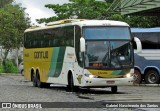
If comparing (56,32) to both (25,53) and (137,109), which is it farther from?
(137,109)

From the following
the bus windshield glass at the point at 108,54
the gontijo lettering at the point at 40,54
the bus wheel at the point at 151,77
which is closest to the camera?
the bus windshield glass at the point at 108,54

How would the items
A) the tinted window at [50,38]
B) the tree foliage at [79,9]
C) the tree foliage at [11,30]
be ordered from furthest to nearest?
the tree foliage at [11,30] < the tree foliage at [79,9] < the tinted window at [50,38]

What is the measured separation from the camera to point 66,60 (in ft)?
84.1

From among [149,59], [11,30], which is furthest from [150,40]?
[11,30]

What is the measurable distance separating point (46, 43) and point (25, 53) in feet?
14.4

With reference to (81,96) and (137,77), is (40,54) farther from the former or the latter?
(81,96)

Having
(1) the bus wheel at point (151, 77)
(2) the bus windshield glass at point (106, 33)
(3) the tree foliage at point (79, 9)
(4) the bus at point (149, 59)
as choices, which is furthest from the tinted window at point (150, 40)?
(3) the tree foliage at point (79, 9)

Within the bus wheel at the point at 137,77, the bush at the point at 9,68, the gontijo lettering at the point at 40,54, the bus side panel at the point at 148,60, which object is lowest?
the bush at the point at 9,68

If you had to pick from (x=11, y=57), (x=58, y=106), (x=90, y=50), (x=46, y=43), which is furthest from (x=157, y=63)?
(x=11, y=57)

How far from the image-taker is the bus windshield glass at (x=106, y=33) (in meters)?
23.5

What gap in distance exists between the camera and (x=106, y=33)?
23.7m

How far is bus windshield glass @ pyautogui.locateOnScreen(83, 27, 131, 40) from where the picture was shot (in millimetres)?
23530

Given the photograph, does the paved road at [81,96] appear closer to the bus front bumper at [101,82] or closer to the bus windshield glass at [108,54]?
the bus front bumper at [101,82]

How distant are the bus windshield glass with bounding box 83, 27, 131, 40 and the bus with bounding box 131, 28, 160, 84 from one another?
8406 mm
